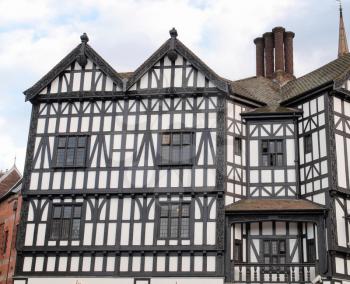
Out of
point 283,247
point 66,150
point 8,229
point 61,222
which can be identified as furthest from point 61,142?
point 283,247

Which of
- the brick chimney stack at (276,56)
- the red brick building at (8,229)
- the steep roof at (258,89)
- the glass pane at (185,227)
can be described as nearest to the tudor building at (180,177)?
the glass pane at (185,227)

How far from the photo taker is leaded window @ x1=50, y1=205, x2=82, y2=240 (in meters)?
27.4

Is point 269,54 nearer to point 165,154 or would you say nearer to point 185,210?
point 165,154

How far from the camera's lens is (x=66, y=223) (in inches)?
1086

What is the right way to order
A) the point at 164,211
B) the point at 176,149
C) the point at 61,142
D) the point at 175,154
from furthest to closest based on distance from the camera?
the point at 61,142
the point at 176,149
the point at 175,154
the point at 164,211

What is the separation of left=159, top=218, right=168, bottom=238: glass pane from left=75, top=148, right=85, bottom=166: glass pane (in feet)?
15.2

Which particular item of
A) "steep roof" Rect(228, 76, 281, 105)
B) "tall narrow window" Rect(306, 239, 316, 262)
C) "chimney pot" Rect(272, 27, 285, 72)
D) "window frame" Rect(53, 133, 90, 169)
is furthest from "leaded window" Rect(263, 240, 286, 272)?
"chimney pot" Rect(272, 27, 285, 72)

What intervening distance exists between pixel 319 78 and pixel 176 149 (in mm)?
7961

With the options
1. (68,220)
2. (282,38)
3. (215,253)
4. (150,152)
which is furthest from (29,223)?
(282,38)

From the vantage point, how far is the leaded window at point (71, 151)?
1121 inches

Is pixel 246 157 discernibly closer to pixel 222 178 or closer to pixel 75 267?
pixel 222 178

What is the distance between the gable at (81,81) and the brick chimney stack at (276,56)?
10.6 m

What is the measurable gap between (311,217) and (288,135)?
4.45 m

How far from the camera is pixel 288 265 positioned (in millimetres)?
25188
